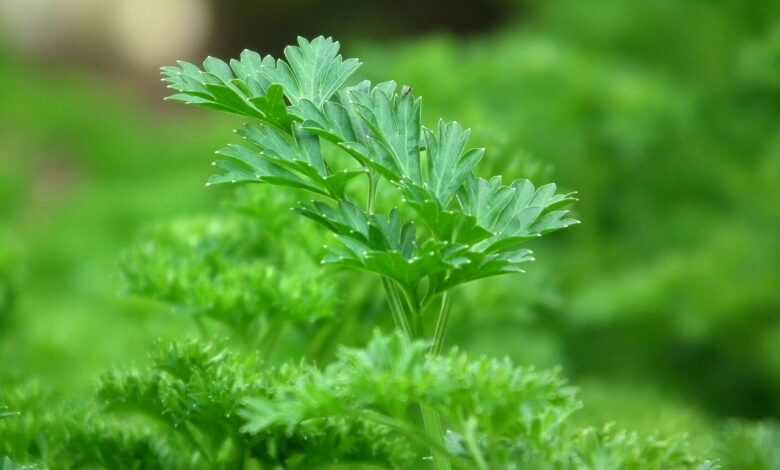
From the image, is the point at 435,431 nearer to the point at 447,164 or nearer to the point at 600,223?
the point at 447,164

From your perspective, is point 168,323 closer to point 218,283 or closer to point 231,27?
point 218,283

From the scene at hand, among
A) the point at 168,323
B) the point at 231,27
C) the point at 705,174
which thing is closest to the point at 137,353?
the point at 168,323

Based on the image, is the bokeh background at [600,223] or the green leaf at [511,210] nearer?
the green leaf at [511,210]

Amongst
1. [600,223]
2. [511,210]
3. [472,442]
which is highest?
[600,223]

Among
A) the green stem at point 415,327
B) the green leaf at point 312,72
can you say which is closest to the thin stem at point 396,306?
the green stem at point 415,327

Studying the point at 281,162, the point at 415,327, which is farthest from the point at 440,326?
the point at 281,162

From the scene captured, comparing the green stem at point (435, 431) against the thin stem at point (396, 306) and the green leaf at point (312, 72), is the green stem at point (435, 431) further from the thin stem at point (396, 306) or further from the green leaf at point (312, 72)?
the green leaf at point (312, 72)

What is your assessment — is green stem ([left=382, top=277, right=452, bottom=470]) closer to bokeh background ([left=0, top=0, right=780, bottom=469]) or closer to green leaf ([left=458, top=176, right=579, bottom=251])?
green leaf ([left=458, top=176, right=579, bottom=251])

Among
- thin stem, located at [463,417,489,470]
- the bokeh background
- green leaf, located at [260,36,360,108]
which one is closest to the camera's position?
thin stem, located at [463,417,489,470]

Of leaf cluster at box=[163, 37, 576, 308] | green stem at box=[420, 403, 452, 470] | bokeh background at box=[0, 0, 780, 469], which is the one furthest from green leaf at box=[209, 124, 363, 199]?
bokeh background at box=[0, 0, 780, 469]
